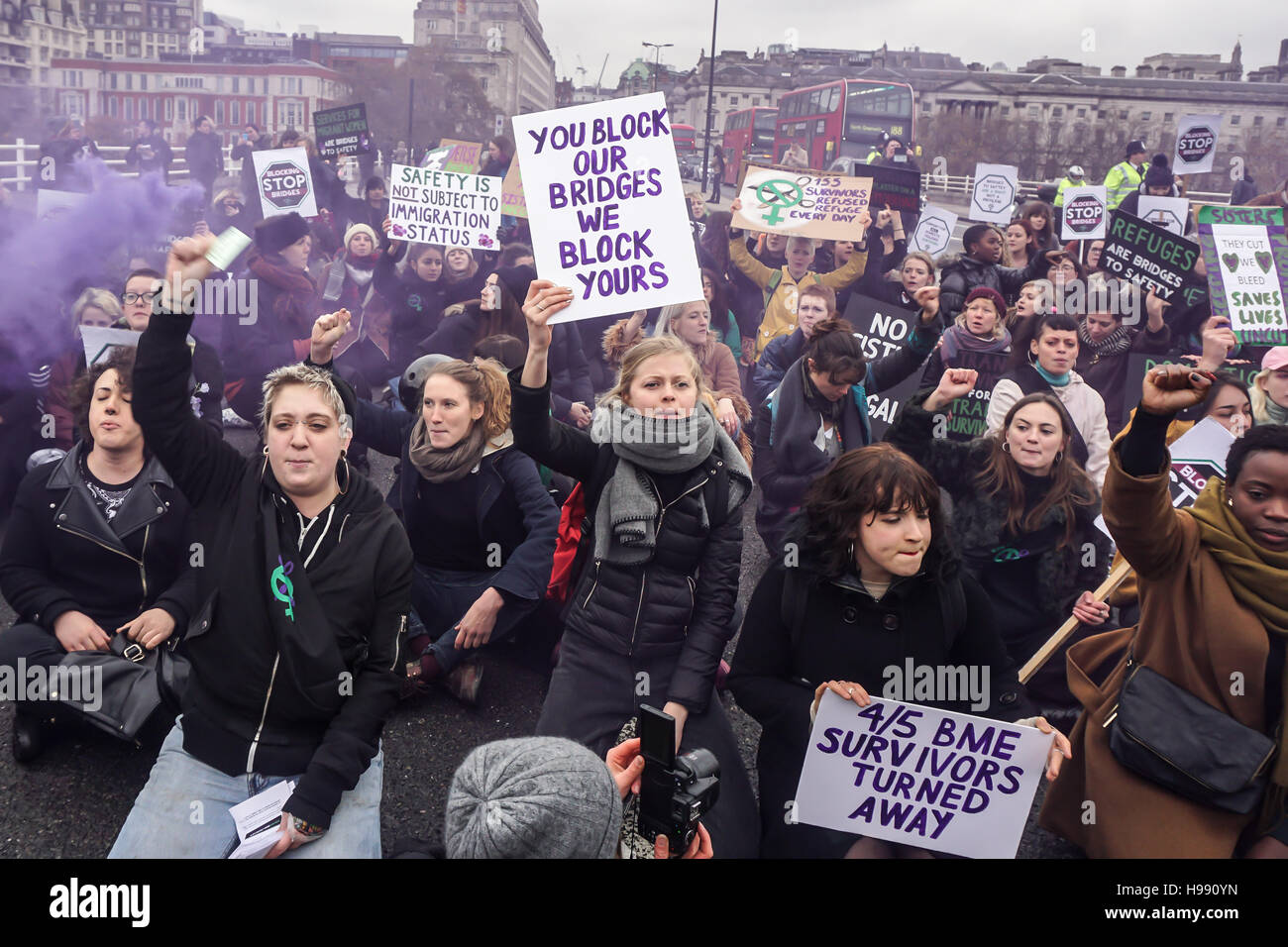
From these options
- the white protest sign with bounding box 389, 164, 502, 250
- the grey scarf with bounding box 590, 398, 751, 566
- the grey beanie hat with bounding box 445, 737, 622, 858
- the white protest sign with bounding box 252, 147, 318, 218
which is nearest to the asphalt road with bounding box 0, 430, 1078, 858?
the grey scarf with bounding box 590, 398, 751, 566

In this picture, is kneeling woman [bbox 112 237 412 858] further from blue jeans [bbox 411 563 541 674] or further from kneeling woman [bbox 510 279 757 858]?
blue jeans [bbox 411 563 541 674]

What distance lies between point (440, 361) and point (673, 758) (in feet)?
9.99

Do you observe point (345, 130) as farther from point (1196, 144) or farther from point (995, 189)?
point (1196, 144)

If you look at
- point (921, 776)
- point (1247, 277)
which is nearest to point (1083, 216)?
point (1247, 277)

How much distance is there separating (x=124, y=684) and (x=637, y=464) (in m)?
2.04

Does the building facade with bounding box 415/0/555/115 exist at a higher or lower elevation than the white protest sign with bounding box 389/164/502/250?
higher

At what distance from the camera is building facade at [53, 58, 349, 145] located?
270 feet

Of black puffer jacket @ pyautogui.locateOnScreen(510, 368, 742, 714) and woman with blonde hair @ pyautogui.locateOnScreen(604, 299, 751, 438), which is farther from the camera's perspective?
woman with blonde hair @ pyautogui.locateOnScreen(604, 299, 751, 438)

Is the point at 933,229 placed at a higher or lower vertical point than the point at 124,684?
higher

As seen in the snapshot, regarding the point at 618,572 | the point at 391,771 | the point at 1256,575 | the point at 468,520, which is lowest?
the point at 391,771

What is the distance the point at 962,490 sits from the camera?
445 cm

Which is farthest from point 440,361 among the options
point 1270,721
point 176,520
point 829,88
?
point 829,88

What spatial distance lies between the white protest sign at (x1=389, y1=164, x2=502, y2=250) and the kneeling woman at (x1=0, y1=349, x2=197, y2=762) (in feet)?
18.2

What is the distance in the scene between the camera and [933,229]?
10.5m
